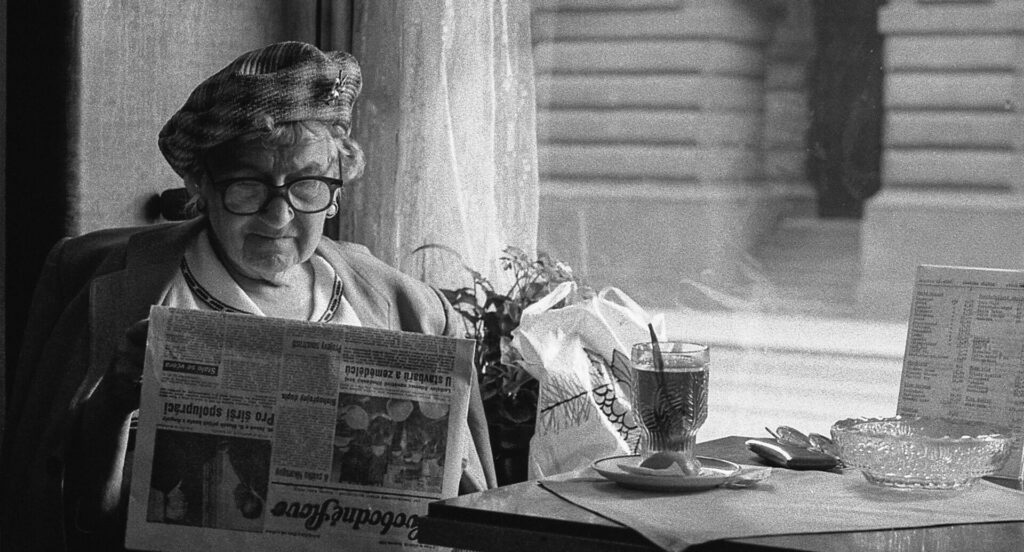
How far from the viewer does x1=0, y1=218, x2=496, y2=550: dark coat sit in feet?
5.81

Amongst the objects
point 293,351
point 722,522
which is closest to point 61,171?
point 293,351

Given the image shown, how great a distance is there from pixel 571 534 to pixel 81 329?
0.91 meters

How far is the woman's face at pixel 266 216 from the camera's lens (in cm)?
183

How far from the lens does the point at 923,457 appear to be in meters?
1.41

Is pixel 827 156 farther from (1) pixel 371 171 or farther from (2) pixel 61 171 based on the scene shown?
(2) pixel 61 171

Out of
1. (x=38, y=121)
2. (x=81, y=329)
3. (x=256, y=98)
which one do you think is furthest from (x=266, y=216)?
(x=38, y=121)

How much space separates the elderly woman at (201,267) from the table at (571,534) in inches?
A: 21.8

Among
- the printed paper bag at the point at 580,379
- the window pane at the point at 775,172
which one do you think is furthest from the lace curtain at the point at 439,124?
the printed paper bag at the point at 580,379

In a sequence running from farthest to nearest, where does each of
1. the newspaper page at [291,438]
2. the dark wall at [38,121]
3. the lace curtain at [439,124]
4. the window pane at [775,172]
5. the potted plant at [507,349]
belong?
the window pane at [775,172], the lace curtain at [439,124], the potted plant at [507,349], the dark wall at [38,121], the newspaper page at [291,438]

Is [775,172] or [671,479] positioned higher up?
[775,172]

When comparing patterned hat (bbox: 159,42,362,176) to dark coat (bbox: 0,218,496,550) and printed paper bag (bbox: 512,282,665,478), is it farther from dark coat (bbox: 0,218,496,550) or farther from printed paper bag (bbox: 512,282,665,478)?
printed paper bag (bbox: 512,282,665,478)

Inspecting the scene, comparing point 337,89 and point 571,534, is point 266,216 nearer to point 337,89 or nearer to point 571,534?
point 337,89

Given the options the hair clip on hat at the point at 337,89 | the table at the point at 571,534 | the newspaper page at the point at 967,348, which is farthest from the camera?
the hair clip on hat at the point at 337,89

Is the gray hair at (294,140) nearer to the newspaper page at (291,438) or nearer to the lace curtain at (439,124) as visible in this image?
the newspaper page at (291,438)
